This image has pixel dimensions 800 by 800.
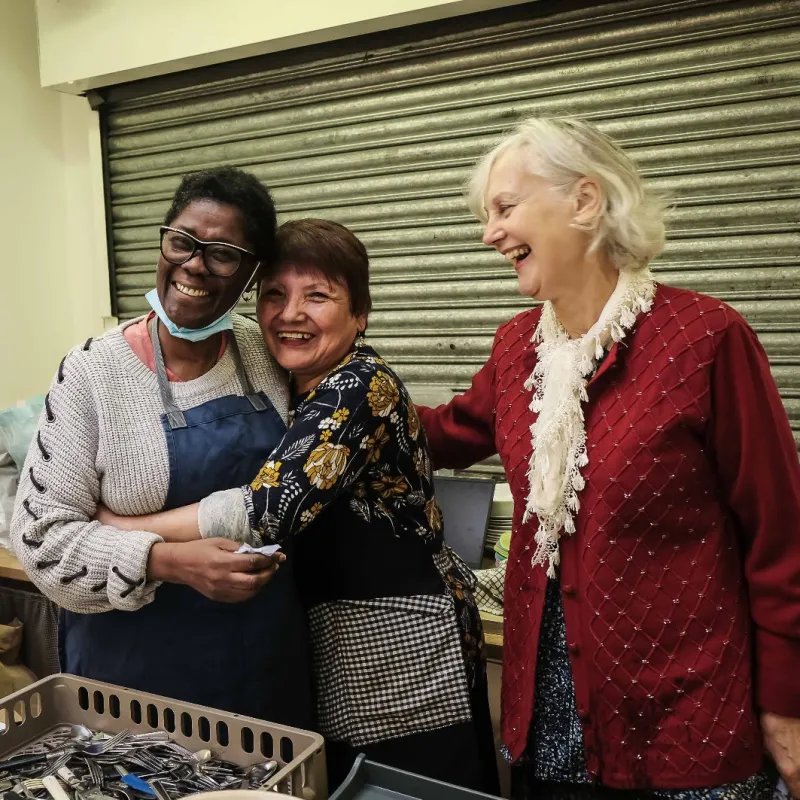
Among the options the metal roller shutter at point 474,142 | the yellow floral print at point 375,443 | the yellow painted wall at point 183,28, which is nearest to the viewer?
the yellow floral print at point 375,443

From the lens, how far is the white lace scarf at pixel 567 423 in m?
1.36

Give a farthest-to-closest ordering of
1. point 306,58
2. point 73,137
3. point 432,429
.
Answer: point 73,137, point 306,58, point 432,429

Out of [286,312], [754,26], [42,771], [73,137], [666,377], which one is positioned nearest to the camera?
[42,771]

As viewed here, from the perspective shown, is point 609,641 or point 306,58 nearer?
point 609,641

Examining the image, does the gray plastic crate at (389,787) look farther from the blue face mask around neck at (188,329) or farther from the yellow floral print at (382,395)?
the blue face mask around neck at (188,329)

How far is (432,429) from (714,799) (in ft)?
3.13

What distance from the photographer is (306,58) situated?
2951 millimetres

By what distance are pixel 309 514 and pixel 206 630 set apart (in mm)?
332

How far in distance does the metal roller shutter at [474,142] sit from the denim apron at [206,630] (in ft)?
4.91

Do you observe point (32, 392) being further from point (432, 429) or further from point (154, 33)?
point (432, 429)

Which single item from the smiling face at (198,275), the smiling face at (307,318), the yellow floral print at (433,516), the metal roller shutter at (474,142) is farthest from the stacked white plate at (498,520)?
the smiling face at (198,275)

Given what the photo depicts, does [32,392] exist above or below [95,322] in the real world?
below

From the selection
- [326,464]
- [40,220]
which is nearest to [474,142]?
[326,464]

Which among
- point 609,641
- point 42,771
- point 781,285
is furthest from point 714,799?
point 781,285
